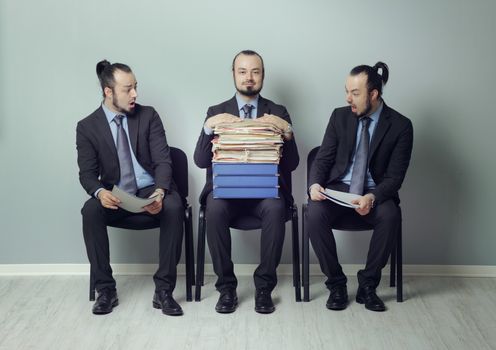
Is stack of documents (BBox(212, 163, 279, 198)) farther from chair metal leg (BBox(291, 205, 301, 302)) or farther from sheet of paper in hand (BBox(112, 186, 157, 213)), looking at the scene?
sheet of paper in hand (BBox(112, 186, 157, 213))

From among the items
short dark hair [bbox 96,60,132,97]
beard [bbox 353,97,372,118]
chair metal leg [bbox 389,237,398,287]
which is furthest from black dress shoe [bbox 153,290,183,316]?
beard [bbox 353,97,372,118]

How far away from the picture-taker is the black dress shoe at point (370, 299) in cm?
411

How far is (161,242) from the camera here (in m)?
4.18

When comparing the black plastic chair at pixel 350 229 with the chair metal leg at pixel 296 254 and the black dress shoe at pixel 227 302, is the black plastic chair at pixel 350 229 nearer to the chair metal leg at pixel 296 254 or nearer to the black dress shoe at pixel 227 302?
the chair metal leg at pixel 296 254

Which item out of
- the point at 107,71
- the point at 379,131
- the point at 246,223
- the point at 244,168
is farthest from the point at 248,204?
the point at 107,71

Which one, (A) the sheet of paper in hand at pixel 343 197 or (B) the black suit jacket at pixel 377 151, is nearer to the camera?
(A) the sheet of paper in hand at pixel 343 197

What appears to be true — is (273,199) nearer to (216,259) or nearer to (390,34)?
(216,259)

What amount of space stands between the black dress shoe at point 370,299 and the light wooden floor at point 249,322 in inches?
1.5

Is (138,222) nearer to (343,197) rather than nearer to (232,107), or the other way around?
(232,107)

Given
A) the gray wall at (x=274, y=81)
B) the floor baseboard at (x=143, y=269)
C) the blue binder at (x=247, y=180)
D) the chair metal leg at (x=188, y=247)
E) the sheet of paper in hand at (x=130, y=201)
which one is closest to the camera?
the sheet of paper in hand at (x=130, y=201)

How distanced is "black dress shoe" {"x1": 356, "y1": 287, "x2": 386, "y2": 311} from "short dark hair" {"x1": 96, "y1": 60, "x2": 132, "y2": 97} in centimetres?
182

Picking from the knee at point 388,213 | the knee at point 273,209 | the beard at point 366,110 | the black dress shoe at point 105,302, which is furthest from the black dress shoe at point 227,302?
the beard at point 366,110

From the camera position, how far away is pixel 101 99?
184 inches

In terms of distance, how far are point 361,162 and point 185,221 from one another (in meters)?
1.06
